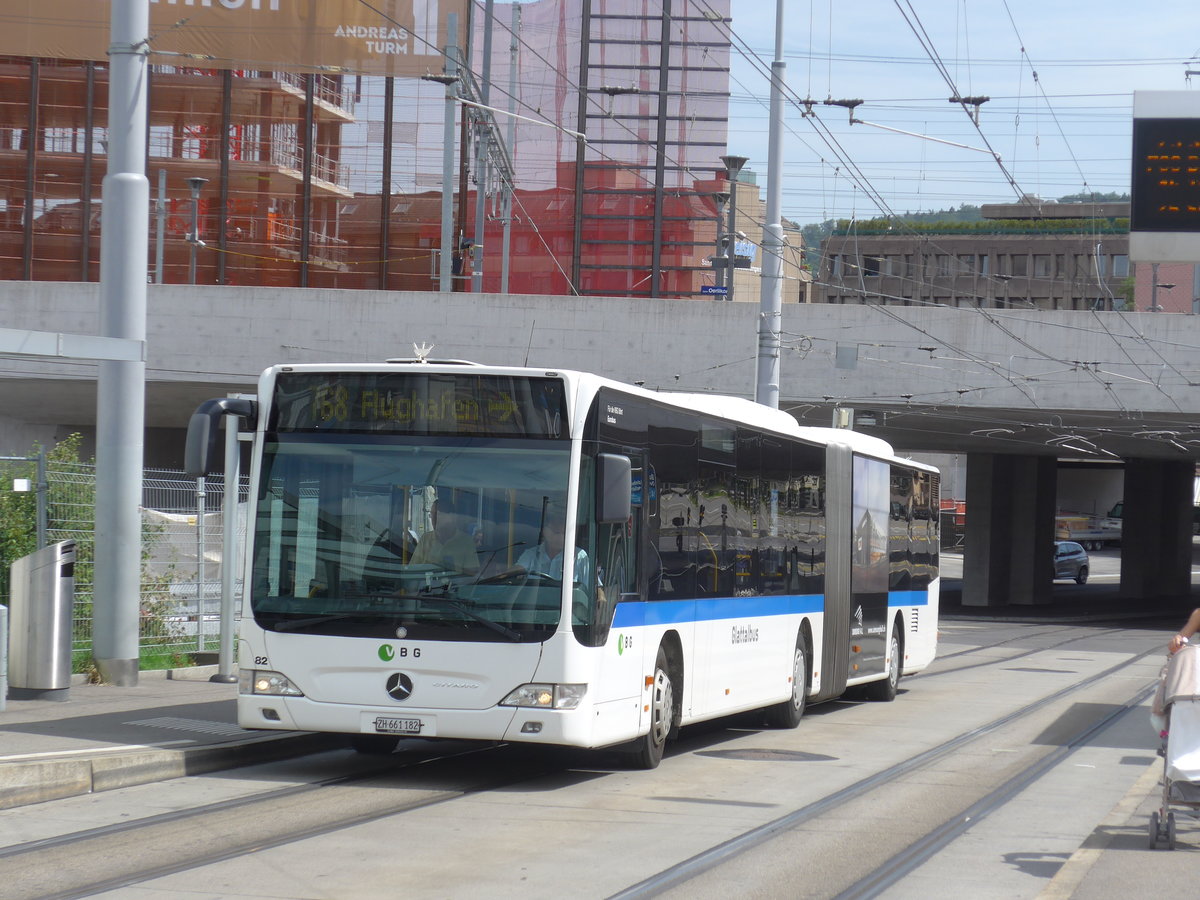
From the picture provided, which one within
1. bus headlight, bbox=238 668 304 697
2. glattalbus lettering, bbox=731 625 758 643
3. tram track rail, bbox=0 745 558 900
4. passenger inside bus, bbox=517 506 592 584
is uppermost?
passenger inside bus, bbox=517 506 592 584

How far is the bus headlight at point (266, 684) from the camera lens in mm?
10539

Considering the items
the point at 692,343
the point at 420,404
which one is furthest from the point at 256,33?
the point at 420,404

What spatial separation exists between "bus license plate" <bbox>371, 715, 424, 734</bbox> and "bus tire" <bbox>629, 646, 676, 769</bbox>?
1.83 meters

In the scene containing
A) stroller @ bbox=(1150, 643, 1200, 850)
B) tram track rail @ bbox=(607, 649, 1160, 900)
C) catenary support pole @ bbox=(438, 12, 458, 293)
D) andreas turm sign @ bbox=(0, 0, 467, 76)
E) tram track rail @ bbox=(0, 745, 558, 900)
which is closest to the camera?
tram track rail @ bbox=(0, 745, 558, 900)

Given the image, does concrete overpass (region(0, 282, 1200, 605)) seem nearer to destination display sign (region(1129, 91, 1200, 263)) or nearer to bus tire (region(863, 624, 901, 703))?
bus tire (region(863, 624, 901, 703))

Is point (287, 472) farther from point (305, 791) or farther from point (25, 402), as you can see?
point (25, 402)

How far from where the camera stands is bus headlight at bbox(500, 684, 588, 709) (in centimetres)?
1019

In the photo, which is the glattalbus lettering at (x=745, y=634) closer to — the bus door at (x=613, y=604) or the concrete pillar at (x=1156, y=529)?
the bus door at (x=613, y=604)

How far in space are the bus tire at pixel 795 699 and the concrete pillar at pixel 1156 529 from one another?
1733 inches

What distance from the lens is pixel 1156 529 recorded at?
191 ft

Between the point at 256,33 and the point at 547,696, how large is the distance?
1259 inches

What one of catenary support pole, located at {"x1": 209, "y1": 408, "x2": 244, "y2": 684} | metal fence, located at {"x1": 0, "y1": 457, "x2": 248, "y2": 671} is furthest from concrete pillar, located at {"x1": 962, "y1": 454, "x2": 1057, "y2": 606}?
catenary support pole, located at {"x1": 209, "y1": 408, "x2": 244, "y2": 684}

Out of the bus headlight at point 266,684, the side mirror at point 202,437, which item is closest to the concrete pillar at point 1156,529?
the bus headlight at point 266,684

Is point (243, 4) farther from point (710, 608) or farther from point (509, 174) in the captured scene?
point (710, 608)
